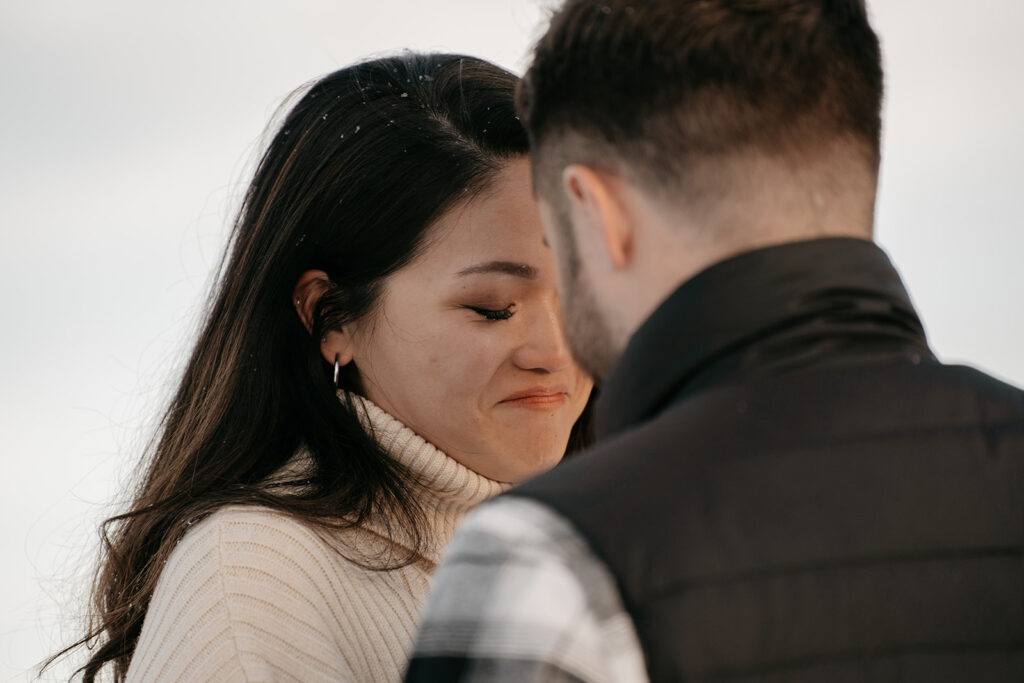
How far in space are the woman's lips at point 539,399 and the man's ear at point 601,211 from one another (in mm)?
875

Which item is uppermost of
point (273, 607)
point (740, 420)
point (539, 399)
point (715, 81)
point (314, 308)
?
point (715, 81)

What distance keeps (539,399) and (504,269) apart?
0.73 feet

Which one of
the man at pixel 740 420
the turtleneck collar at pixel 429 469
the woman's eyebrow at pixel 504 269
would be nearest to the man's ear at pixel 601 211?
the man at pixel 740 420

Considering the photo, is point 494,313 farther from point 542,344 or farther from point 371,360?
point 371,360

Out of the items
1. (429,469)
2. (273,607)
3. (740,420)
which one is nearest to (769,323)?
(740,420)

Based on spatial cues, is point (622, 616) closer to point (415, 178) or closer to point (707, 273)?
point (707, 273)

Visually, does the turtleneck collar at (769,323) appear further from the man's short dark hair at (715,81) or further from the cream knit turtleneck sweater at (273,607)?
the cream knit turtleneck sweater at (273,607)

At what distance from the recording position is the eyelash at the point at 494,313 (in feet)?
6.15

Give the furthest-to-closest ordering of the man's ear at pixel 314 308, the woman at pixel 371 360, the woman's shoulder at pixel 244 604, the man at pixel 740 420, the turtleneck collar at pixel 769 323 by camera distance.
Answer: the man's ear at pixel 314 308, the woman at pixel 371 360, the woman's shoulder at pixel 244 604, the turtleneck collar at pixel 769 323, the man at pixel 740 420

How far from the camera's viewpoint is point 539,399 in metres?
1.94

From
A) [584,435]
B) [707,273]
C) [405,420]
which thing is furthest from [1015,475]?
[584,435]

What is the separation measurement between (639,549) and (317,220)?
1.23 metres

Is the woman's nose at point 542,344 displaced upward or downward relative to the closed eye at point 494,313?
downward

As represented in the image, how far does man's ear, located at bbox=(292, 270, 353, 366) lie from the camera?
1956 mm
